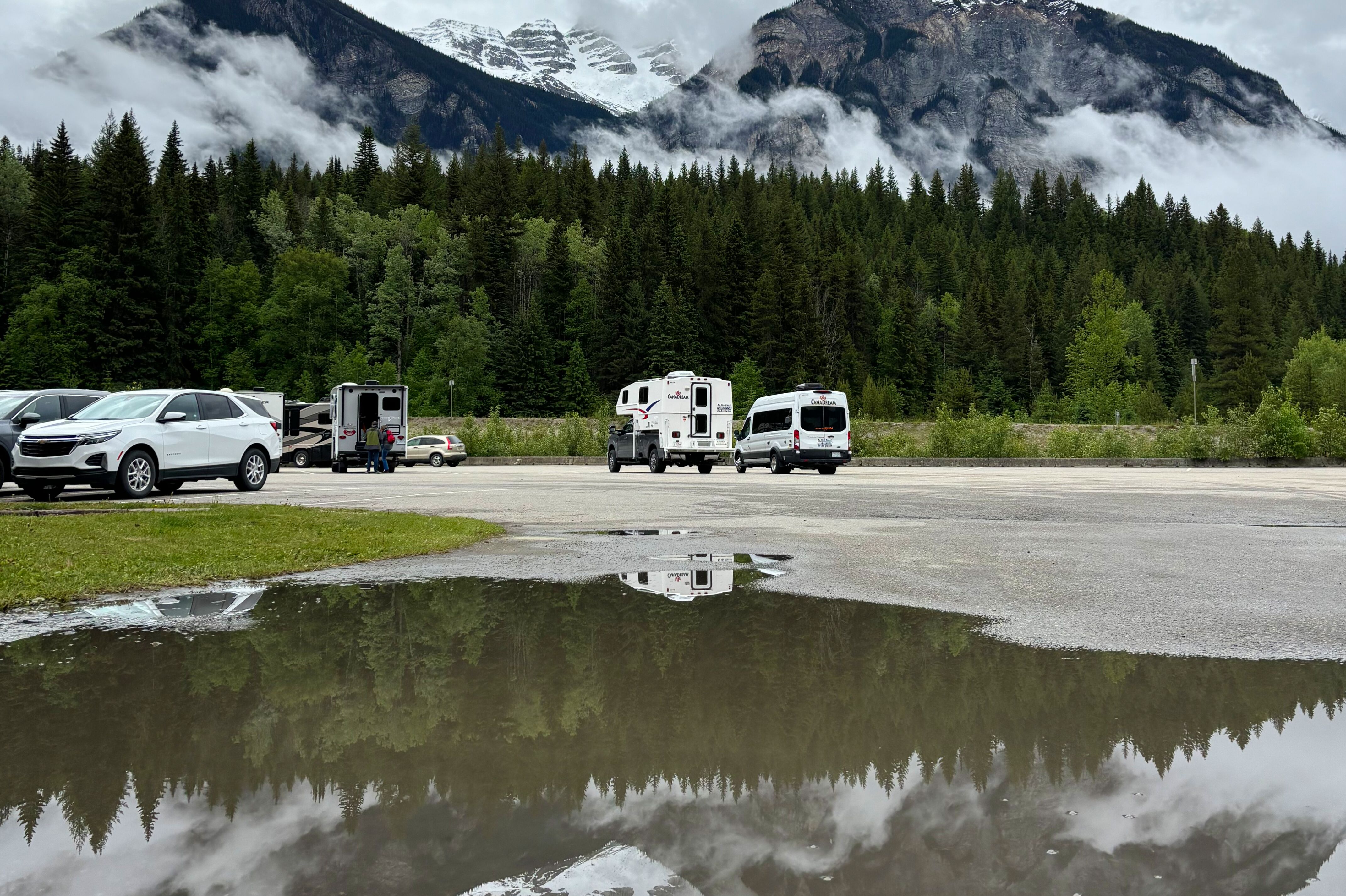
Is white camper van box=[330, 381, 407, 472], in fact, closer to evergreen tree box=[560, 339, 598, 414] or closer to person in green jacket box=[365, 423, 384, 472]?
person in green jacket box=[365, 423, 384, 472]

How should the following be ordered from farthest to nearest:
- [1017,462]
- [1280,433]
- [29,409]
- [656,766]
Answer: [1017,462]
[1280,433]
[29,409]
[656,766]

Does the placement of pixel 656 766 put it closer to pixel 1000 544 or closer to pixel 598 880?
pixel 598 880

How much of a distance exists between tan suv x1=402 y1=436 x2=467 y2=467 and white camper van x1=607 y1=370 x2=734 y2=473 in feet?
38.6

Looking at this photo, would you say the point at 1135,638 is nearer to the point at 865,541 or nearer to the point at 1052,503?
the point at 865,541

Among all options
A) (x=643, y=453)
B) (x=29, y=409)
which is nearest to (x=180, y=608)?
(x=29, y=409)

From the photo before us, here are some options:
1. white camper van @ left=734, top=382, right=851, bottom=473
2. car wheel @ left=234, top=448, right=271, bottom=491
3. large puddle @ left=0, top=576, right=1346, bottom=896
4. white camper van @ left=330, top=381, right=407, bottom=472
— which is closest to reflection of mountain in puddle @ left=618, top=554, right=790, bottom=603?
large puddle @ left=0, top=576, right=1346, bottom=896

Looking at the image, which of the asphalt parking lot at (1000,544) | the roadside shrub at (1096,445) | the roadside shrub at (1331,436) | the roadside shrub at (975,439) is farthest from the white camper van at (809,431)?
the roadside shrub at (1331,436)

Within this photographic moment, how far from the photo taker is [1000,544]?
35.9 feet

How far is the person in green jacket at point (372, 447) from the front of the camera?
35.5 m

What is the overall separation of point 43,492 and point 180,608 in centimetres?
1309

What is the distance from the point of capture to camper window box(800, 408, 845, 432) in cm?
3291

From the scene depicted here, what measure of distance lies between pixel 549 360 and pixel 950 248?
8708cm

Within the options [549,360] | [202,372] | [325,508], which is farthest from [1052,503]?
[202,372]

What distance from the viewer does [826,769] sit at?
3.66 metres
